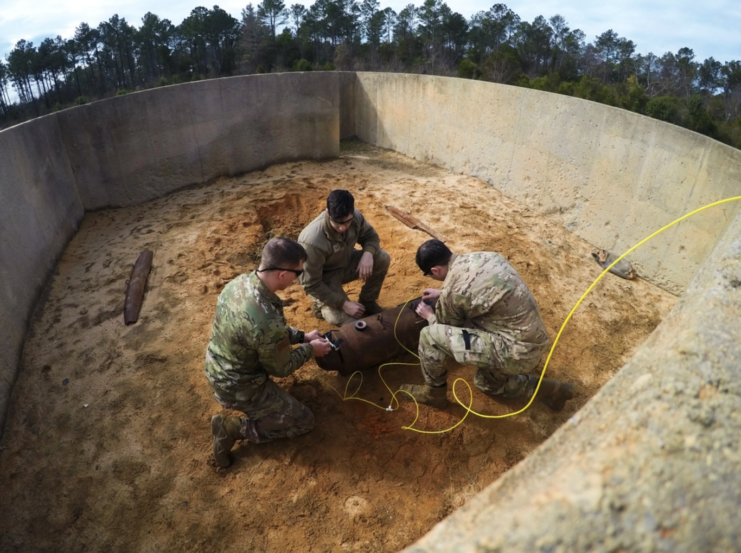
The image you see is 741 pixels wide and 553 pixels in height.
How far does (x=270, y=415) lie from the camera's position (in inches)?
143

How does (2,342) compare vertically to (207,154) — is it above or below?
below

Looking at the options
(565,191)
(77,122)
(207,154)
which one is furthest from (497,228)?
(77,122)

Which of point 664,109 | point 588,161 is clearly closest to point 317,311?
point 588,161

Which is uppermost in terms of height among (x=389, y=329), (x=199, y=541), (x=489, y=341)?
(x=489, y=341)

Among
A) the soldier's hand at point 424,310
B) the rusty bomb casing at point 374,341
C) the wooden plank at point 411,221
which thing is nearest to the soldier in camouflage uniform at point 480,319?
the soldier's hand at point 424,310

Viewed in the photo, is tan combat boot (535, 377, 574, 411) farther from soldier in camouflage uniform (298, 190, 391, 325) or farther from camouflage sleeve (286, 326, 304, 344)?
camouflage sleeve (286, 326, 304, 344)

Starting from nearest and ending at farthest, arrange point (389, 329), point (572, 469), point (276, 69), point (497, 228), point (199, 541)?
point (572, 469) → point (199, 541) → point (389, 329) → point (497, 228) → point (276, 69)

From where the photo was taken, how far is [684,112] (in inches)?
515

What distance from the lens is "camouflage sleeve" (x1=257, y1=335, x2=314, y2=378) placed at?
3.33m

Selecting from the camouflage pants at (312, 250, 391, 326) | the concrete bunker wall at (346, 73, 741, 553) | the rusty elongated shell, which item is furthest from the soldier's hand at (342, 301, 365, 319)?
the concrete bunker wall at (346, 73, 741, 553)

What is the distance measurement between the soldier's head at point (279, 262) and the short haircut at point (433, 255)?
3.08ft

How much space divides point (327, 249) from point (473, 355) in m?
1.70

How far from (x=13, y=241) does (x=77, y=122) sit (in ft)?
9.08

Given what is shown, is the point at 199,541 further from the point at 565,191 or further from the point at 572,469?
the point at 565,191
